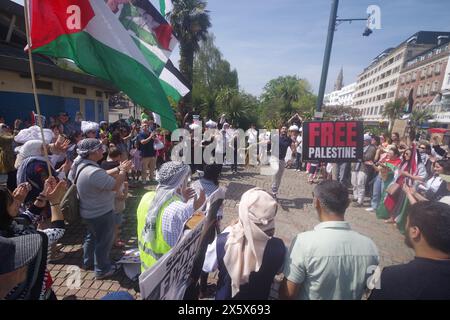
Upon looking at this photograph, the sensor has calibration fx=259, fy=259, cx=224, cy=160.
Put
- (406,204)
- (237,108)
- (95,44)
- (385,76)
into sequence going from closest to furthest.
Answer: (95,44), (406,204), (237,108), (385,76)

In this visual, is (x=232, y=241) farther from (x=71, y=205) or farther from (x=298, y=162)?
(x=298, y=162)

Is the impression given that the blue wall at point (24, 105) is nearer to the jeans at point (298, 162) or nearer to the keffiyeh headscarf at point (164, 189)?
the keffiyeh headscarf at point (164, 189)

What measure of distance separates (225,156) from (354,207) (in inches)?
207

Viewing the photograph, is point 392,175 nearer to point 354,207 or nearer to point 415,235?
point 354,207

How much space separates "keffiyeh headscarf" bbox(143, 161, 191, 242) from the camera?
7.32 feet

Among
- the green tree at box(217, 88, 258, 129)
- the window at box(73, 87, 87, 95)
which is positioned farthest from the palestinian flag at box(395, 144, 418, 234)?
the green tree at box(217, 88, 258, 129)

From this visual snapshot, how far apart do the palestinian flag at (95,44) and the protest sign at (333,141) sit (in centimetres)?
263

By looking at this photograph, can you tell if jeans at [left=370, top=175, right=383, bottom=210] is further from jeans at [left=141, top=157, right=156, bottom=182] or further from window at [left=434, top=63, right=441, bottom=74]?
window at [left=434, top=63, right=441, bottom=74]

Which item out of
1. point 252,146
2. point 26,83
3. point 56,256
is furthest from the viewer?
point 252,146

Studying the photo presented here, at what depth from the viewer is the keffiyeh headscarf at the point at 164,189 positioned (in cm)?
223

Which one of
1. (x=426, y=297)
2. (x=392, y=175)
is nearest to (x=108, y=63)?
(x=426, y=297)

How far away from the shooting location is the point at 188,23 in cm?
2331

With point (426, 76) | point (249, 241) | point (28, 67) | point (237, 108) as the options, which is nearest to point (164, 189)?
point (249, 241)

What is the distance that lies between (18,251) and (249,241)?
4.87 ft
